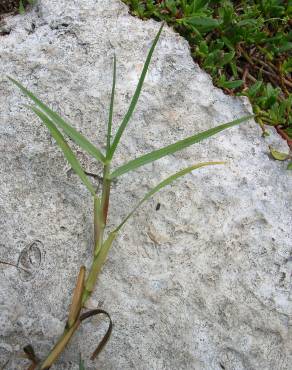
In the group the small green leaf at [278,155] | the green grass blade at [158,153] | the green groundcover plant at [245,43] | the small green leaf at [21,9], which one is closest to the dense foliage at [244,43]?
the green groundcover plant at [245,43]

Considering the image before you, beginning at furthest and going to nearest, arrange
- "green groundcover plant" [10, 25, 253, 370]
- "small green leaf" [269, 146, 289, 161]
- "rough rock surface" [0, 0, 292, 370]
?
"small green leaf" [269, 146, 289, 161] < "rough rock surface" [0, 0, 292, 370] < "green groundcover plant" [10, 25, 253, 370]

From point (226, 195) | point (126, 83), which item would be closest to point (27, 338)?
point (226, 195)

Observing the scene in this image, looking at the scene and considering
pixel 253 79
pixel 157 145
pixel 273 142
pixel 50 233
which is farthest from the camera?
pixel 253 79

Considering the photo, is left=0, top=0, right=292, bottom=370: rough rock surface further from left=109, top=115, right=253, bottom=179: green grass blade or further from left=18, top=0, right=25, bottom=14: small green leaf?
left=109, top=115, right=253, bottom=179: green grass blade

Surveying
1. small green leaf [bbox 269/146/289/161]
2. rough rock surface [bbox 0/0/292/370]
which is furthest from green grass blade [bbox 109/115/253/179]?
small green leaf [bbox 269/146/289/161]

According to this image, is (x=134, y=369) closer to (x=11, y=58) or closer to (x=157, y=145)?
(x=157, y=145)

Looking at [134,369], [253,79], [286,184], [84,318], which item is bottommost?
[134,369]
